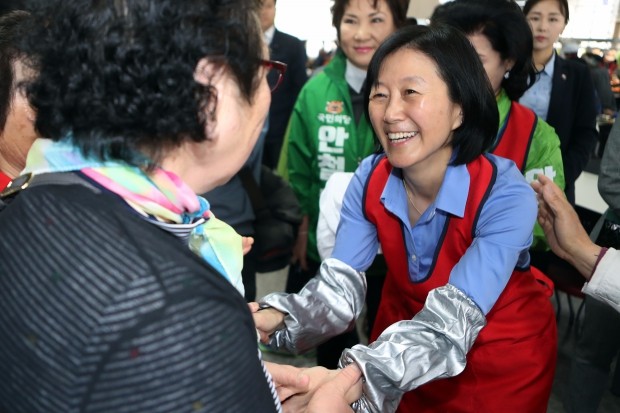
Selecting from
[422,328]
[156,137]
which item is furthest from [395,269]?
[156,137]

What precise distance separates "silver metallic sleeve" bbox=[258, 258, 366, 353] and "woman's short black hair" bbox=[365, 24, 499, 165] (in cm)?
42

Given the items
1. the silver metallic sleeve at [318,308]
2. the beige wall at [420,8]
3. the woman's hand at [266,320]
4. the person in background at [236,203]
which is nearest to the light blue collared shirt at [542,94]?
the beige wall at [420,8]

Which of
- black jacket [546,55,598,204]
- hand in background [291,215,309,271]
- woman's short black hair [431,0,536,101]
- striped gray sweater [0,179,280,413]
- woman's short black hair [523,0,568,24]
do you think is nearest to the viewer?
striped gray sweater [0,179,280,413]

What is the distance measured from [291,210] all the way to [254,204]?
0.14m

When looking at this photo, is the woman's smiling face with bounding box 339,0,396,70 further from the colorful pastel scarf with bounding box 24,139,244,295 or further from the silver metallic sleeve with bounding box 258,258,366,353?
the colorful pastel scarf with bounding box 24,139,244,295

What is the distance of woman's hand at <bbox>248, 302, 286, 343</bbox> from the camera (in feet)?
4.49

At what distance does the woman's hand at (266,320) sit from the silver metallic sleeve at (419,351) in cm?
23

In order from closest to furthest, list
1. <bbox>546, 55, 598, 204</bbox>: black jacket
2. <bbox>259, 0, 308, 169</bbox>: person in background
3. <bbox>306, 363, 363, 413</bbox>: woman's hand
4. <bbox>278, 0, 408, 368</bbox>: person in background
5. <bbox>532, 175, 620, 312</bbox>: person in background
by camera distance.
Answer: <bbox>306, 363, 363, 413</bbox>: woman's hand, <bbox>532, 175, 620, 312</bbox>: person in background, <bbox>278, 0, 408, 368</bbox>: person in background, <bbox>546, 55, 598, 204</bbox>: black jacket, <bbox>259, 0, 308, 169</bbox>: person in background

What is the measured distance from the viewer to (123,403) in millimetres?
618

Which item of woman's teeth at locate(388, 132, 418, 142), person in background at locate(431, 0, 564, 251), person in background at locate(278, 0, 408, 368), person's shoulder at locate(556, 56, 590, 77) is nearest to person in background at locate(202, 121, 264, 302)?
person in background at locate(278, 0, 408, 368)

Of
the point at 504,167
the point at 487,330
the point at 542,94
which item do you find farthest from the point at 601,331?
the point at 542,94

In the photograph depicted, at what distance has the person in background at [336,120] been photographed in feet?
7.54

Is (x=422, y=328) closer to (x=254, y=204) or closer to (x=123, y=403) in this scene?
(x=123, y=403)

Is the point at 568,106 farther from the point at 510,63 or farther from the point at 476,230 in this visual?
the point at 476,230
